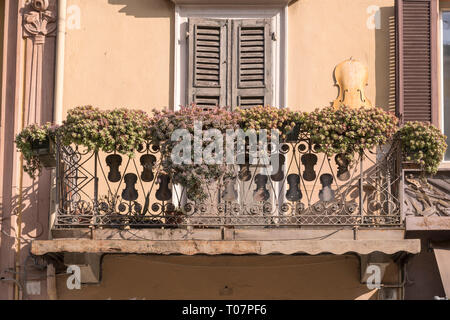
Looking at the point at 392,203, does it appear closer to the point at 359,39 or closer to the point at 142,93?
the point at 359,39

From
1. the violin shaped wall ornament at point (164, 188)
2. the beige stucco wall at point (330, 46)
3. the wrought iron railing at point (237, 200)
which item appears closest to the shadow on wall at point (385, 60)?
the beige stucco wall at point (330, 46)

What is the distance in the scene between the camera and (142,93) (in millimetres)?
11820

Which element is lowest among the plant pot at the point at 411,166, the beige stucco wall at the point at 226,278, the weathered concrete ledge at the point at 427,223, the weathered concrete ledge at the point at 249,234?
the beige stucco wall at the point at 226,278

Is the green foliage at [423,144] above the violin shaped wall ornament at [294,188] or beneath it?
above

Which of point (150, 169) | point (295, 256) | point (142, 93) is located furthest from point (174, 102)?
point (295, 256)

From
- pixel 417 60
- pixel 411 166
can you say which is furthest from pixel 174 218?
pixel 417 60

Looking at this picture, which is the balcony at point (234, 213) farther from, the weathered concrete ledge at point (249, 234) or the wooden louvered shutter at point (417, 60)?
the wooden louvered shutter at point (417, 60)

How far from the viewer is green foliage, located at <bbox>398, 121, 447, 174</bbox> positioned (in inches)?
404

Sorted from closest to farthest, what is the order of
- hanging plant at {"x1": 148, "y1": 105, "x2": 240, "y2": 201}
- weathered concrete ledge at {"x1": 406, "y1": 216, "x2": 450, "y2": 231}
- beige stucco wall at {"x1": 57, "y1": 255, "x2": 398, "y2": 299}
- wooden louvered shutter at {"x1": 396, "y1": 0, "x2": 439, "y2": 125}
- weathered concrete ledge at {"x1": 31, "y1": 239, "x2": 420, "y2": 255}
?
1. weathered concrete ledge at {"x1": 31, "y1": 239, "x2": 420, "y2": 255}
2. hanging plant at {"x1": 148, "y1": 105, "x2": 240, "y2": 201}
3. weathered concrete ledge at {"x1": 406, "y1": 216, "x2": 450, "y2": 231}
4. beige stucco wall at {"x1": 57, "y1": 255, "x2": 398, "y2": 299}
5. wooden louvered shutter at {"x1": 396, "y1": 0, "x2": 439, "y2": 125}

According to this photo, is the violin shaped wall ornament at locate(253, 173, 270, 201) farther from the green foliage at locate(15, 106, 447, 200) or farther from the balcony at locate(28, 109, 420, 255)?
the green foliage at locate(15, 106, 447, 200)

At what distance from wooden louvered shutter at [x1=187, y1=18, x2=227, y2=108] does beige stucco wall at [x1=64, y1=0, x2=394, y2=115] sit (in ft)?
0.84

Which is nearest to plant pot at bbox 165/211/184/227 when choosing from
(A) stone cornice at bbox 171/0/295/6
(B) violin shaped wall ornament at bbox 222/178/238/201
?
(B) violin shaped wall ornament at bbox 222/178/238/201

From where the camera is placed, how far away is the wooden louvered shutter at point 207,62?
463 inches

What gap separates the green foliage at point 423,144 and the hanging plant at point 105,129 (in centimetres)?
249
